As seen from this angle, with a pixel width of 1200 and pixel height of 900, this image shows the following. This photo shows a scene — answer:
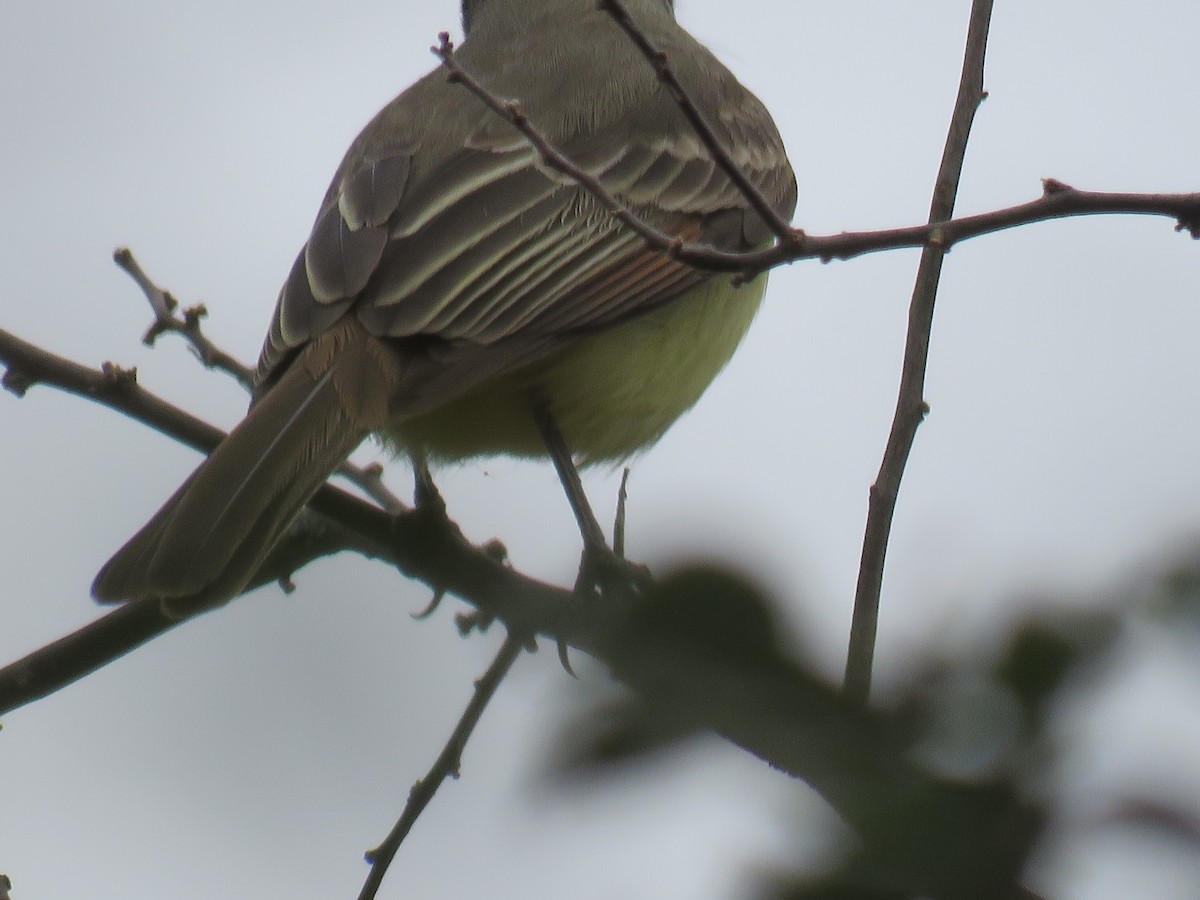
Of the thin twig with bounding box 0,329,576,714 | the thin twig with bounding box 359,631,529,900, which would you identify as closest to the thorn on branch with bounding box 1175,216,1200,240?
the thin twig with bounding box 0,329,576,714

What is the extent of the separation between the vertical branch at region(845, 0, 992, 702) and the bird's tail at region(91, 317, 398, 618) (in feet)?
4.73

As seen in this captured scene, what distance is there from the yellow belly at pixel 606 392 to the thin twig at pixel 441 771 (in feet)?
3.03

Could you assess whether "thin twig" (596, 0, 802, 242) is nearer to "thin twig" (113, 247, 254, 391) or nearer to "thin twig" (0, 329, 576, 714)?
"thin twig" (0, 329, 576, 714)

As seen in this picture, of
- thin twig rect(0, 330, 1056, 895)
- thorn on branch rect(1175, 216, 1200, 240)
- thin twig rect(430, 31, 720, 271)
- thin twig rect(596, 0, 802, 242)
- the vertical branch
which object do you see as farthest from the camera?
the vertical branch

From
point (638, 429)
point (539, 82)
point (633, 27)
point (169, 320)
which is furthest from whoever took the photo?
point (539, 82)

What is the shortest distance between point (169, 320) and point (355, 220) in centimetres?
69

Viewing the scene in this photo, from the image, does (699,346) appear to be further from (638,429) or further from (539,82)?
(539,82)

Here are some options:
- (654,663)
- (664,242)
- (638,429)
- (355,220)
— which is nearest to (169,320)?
(355,220)

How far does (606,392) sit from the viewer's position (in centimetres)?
540

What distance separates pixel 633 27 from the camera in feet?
10.00

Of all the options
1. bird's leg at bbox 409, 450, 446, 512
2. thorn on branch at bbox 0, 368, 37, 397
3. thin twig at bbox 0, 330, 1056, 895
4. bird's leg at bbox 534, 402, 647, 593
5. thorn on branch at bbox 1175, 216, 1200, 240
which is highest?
bird's leg at bbox 534, 402, 647, 593

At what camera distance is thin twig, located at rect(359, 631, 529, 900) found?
448 centimetres

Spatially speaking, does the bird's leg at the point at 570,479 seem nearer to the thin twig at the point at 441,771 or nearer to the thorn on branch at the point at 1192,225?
the thin twig at the point at 441,771

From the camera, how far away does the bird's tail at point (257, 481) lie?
13.2 ft
